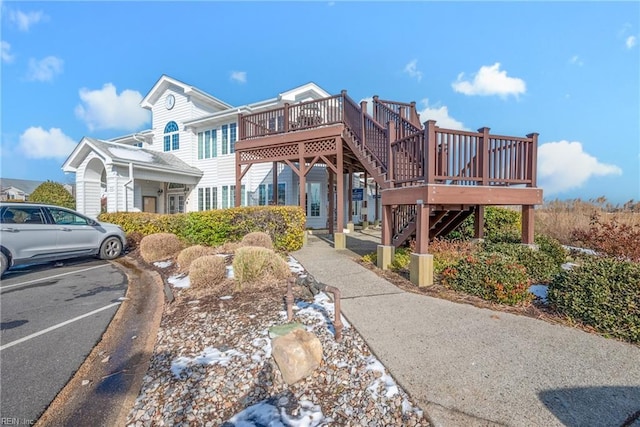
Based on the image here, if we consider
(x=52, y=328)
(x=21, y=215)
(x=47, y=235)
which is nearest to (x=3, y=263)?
(x=47, y=235)

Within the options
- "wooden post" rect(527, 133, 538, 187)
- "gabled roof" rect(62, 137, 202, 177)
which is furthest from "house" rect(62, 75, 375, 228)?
"wooden post" rect(527, 133, 538, 187)

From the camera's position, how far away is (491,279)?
176 inches

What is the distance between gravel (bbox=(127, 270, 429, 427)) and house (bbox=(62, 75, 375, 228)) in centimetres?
984

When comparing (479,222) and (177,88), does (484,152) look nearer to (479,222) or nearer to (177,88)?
(479,222)

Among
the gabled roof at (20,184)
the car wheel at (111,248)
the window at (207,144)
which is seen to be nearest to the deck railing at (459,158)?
the car wheel at (111,248)

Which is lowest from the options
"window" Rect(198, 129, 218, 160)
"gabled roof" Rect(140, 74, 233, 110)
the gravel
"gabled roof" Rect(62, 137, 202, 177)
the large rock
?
Result: the gravel

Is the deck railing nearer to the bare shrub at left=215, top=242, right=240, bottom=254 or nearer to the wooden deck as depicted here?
the wooden deck

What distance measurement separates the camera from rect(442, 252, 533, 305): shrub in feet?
14.1

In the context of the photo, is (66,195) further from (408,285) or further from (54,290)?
(408,285)

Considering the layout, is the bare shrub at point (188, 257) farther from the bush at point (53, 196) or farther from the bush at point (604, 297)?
the bush at point (53, 196)

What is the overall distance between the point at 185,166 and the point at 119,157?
3.61 meters

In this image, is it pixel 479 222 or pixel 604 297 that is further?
pixel 479 222

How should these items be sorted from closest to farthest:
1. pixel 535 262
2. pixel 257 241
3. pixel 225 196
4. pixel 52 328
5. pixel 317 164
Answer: pixel 52 328
pixel 535 262
pixel 257 241
pixel 317 164
pixel 225 196

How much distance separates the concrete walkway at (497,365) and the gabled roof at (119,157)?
13.3 metres
